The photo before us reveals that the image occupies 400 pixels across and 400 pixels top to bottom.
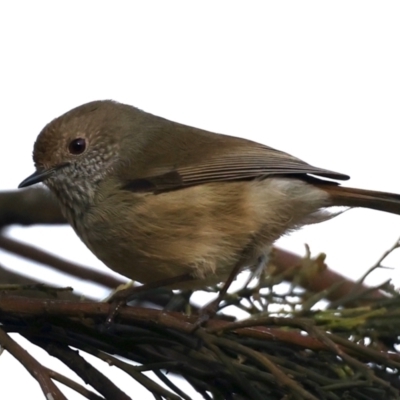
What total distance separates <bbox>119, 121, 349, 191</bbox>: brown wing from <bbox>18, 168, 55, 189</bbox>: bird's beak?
46 cm

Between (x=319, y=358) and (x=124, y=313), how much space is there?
701 millimetres

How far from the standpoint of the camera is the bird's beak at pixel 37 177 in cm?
431

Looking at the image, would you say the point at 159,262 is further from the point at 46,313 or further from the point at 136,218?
the point at 46,313

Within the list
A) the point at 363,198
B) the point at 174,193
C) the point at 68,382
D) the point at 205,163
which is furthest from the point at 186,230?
the point at 68,382

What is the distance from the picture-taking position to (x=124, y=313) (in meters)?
2.85

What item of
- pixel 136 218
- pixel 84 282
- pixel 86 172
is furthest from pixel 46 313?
pixel 84 282

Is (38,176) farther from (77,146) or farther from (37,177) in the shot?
(77,146)

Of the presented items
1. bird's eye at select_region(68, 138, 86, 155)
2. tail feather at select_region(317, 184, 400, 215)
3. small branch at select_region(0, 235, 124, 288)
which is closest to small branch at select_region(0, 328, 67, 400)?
bird's eye at select_region(68, 138, 86, 155)

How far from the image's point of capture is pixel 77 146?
4484 mm

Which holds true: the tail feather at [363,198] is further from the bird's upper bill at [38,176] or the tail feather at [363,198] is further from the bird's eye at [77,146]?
the bird's upper bill at [38,176]

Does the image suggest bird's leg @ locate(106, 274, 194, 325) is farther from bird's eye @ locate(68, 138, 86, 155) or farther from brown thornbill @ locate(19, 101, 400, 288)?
bird's eye @ locate(68, 138, 86, 155)

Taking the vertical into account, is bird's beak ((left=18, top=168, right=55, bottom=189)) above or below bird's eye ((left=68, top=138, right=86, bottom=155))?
below

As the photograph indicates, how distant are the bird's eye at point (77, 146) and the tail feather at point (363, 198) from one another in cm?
131

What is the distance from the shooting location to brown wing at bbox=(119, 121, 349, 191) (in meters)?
4.22
